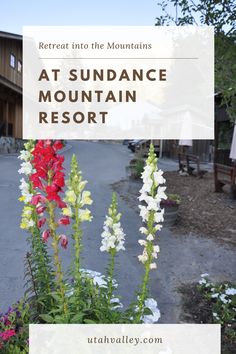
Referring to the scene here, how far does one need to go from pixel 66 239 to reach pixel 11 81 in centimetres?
2204

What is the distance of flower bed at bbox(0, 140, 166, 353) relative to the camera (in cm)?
210

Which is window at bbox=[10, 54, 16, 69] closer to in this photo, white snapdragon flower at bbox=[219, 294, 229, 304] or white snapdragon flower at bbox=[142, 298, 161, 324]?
white snapdragon flower at bbox=[219, 294, 229, 304]

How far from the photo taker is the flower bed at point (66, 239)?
2.10m

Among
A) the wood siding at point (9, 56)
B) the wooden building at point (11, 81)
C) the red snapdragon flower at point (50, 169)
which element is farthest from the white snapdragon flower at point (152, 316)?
the wood siding at point (9, 56)

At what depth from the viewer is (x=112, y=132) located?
1981 inches

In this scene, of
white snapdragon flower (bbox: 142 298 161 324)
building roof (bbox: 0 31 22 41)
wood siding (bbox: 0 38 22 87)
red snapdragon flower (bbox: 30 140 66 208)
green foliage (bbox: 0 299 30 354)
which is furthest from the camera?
wood siding (bbox: 0 38 22 87)

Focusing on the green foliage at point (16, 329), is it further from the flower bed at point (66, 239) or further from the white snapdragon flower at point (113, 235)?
the white snapdragon flower at point (113, 235)

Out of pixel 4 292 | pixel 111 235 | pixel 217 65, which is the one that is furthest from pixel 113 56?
pixel 4 292

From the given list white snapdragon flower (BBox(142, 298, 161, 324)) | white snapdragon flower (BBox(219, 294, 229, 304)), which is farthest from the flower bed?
white snapdragon flower (BBox(219, 294, 229, 304))

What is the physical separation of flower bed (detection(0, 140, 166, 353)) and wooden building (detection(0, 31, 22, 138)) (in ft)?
61.4

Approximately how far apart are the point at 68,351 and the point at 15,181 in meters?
10.5

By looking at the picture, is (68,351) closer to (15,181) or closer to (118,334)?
(118,334)

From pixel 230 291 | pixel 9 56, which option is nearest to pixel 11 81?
pixel 9 56

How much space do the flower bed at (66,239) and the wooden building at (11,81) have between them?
18707 millimetres
